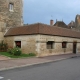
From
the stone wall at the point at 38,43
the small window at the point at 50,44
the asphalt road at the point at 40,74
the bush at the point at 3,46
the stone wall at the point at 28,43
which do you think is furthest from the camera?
the bush at the point at 3,46

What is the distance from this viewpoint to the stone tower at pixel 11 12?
84.3ft

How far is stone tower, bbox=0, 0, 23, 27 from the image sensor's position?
1012 inches

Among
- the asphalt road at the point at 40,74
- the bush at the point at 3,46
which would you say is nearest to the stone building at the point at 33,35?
the bush at the point at 3,46

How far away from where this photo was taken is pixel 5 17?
1019 inches

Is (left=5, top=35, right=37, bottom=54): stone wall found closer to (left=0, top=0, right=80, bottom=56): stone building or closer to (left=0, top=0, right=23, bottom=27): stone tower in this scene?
(left=0, top=0, right=80, bottom=56): stone building

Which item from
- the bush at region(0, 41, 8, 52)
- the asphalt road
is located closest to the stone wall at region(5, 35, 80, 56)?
the bush at region(0, 41, 8, 52)

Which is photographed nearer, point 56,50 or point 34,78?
point 34,78

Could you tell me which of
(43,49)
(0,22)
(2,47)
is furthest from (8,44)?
(43,49)

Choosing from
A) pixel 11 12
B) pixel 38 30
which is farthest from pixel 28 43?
pixel 11 12

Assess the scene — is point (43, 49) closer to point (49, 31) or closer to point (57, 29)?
point (49, 31)

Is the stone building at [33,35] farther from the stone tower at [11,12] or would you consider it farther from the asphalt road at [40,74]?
the asphalt road at [40,74]

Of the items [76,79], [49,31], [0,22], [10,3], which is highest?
[10,3]

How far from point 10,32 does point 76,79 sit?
17769 millimetres

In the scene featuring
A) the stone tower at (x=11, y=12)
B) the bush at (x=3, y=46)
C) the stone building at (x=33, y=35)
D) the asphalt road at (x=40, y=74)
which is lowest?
the asphalt road at (x=40, y=74)
